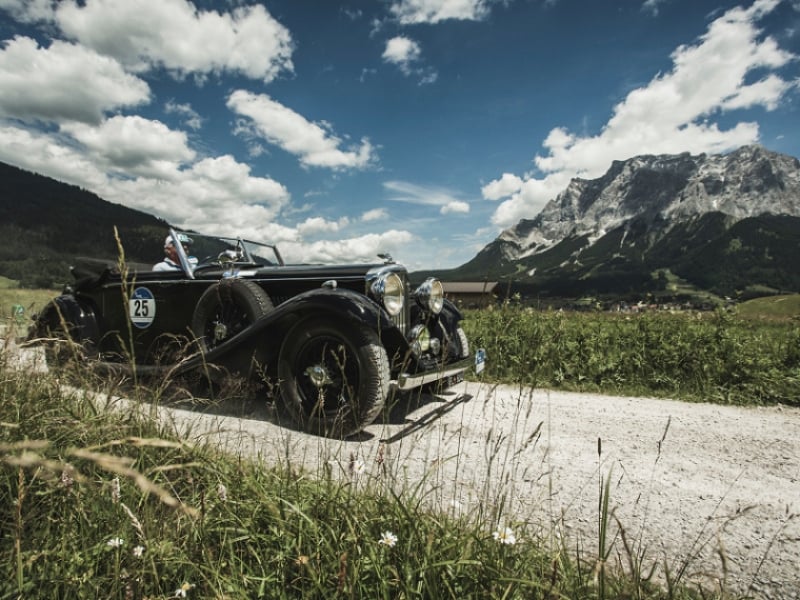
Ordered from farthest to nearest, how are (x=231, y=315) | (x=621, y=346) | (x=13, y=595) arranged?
(x=621, y=346)
(x=231, y=315)
(x=13, y=595)

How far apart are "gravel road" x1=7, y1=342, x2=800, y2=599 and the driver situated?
1.98 metres

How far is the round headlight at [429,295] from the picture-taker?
457 centimetres

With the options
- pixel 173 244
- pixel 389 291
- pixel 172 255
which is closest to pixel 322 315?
pixel 389 291

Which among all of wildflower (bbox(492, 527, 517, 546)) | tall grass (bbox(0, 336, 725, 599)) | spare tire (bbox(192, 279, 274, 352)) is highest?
spare tire (bbox(192, 279, 274, 352))

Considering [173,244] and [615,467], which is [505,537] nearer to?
[615,467]

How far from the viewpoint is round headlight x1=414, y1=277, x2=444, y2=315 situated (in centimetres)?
457

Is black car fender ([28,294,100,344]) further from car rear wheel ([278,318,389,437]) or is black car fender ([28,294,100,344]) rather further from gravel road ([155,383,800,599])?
car rear wheel ([278,318,389,437])

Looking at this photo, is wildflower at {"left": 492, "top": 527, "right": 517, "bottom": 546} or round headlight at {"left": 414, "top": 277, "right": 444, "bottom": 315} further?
round headlight at {"left": 414, "top": 277, "right": 444, "bottom": 315}

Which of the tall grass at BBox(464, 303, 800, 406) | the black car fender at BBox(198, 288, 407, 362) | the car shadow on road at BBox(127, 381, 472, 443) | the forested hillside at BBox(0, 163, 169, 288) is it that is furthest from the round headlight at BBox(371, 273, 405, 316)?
the forested hillside at BBox(0, 163, 169, 288)

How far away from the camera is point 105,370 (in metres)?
5.05

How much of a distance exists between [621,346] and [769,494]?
11.9 ft

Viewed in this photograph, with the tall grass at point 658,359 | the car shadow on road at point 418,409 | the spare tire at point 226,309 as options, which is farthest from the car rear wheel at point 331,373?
the tall grass at point 658,359

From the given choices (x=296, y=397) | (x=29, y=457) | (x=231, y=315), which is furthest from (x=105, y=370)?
(x=29, y=457)

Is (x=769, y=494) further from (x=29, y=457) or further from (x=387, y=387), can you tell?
(x=29, y=457)
